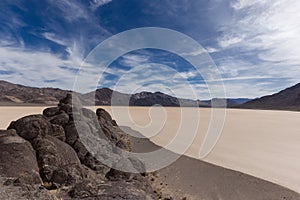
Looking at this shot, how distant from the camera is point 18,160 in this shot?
855cm

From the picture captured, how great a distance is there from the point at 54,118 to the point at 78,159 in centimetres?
357

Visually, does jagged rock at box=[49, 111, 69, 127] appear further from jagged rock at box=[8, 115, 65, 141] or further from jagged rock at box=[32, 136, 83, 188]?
jagged rock at box=[32, 136, 83, 188]

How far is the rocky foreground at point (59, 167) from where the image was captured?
6762 millimetres

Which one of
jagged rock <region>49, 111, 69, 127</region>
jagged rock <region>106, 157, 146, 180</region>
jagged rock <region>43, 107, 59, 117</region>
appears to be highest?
jagged rock <region>43, 107, 59, 117</region>

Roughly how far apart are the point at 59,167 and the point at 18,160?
1.32m

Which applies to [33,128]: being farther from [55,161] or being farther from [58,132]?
[55,161]

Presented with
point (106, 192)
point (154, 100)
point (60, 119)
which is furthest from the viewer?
point (154, 100)

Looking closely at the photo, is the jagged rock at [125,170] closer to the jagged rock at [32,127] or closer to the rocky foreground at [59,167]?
the rocky foreground at [59,167]

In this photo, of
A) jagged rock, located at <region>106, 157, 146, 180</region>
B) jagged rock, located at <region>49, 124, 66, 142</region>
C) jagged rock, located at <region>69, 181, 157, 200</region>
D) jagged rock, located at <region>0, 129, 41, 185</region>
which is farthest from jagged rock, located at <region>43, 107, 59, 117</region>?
jagged rock, located at <region>69, 181, 157, 200</region>

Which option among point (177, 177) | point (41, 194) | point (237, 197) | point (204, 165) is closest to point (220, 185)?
point (237, 197)

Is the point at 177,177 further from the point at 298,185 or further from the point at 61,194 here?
the point at 61,194

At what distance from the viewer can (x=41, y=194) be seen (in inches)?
251

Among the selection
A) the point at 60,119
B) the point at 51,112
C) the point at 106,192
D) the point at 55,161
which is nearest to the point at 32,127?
the point at 55,161

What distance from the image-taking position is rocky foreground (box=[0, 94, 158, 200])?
676 cm
